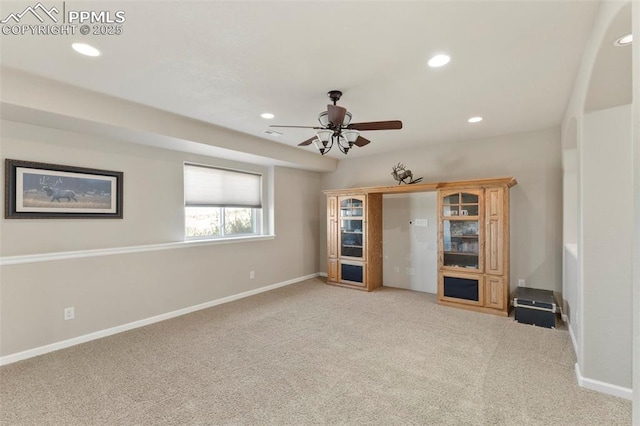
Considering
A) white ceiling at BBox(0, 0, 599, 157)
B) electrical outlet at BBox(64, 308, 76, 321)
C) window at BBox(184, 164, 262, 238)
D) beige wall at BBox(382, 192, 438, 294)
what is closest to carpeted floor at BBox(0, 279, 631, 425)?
electrical outlet at BBox(64, 308, 76, 321)

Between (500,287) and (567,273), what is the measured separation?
773mm

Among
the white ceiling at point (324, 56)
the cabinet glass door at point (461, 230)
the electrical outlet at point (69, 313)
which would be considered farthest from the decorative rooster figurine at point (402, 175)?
the electrical outlet at point (69, 313)

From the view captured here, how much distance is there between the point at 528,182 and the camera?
14.5 ft

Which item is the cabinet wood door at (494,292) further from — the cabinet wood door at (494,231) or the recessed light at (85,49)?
the recessed light at (85,49)

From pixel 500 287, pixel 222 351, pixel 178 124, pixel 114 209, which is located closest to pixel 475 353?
pixel 500 287

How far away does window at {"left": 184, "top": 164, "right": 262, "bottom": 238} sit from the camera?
4.61 meters

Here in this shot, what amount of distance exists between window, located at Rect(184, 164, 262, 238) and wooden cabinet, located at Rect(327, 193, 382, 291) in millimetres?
1511

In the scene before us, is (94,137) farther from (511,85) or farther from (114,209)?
(511,85)

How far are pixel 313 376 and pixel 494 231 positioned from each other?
3.20 m

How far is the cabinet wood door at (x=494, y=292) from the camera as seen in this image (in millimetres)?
4091

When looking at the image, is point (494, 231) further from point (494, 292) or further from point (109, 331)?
point (109, 331)

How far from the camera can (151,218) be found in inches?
158

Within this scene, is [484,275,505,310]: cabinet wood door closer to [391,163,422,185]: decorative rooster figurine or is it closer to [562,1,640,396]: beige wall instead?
[562,1,640,396]: beige wall

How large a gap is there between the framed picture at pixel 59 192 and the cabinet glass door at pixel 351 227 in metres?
3.67
